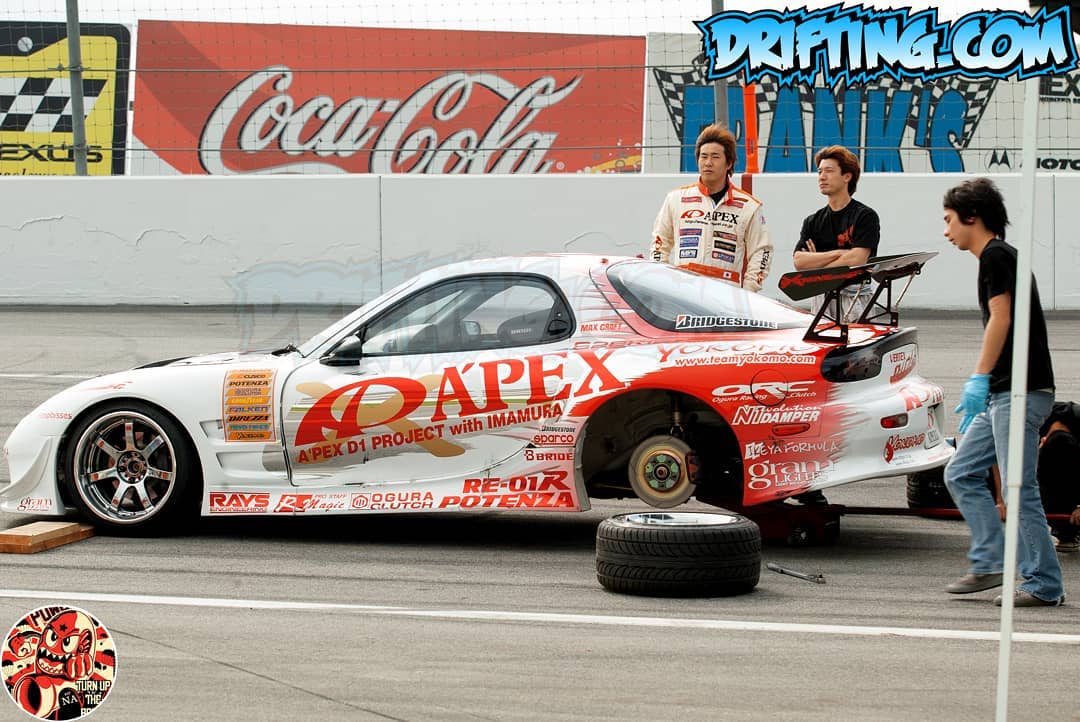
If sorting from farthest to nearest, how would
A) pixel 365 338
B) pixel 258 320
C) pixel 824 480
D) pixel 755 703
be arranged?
pixel 258 320
pixel 365 338
pixel 824 480
pixel 755 703

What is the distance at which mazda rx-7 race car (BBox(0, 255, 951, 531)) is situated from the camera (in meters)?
6.20

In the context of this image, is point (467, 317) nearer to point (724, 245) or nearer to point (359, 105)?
point (724, 245)

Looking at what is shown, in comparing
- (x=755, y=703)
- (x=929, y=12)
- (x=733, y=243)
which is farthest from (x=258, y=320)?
(x=755, y=703)

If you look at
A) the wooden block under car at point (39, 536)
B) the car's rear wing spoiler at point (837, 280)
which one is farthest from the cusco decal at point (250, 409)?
the car's rear wing spoiler at point (837, 280)

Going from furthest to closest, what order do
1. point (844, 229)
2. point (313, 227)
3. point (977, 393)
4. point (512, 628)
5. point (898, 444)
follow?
point (313, 227) → point (844, 229) → point (898, 444) → point (977, 393) → point (512, 628)

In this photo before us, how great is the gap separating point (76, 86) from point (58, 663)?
12611mm

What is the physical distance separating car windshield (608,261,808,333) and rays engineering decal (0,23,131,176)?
54.5ft

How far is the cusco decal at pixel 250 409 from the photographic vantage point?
21.6 ft

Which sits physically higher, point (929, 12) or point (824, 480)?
point (929, 12)

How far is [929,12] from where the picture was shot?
15.2 metres

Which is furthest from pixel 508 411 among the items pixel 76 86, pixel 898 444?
pixel 76 86

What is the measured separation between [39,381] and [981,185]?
8408 mm

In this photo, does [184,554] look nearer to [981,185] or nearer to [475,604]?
[475,604]

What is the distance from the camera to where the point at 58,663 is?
459 centimetres
